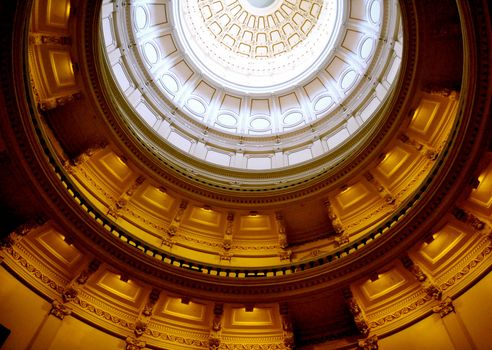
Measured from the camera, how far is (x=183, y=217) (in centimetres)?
1780

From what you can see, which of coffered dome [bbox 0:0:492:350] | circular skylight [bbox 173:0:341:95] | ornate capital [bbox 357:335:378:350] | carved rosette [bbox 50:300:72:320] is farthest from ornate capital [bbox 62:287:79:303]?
circular skylight [bbox 173:0:341:95]

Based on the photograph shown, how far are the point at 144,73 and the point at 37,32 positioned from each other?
359 inches

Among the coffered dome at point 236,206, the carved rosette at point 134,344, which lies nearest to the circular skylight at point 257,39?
the coffered dome at point 236,206

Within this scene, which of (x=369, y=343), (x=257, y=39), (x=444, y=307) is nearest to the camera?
(x=444, y=307)

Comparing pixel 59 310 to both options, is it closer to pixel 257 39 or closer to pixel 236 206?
pixel 236 206

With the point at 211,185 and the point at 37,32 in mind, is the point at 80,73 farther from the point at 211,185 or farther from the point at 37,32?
the point at 211,185

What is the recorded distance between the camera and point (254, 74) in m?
29.0

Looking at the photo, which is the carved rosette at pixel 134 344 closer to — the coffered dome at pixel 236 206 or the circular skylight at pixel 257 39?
the coffered dome at pixel 236 206

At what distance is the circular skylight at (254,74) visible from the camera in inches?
798

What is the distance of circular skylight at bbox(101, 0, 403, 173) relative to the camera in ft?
66.5

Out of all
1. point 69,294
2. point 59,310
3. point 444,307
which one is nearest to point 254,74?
point 69,294

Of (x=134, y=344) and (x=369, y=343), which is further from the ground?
(x=369, y=343)

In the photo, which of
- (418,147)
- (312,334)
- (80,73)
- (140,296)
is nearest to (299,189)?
(418,147)

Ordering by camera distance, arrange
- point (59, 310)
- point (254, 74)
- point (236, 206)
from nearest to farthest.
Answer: point (59, 310), point (236, 206), point (254, 74)
